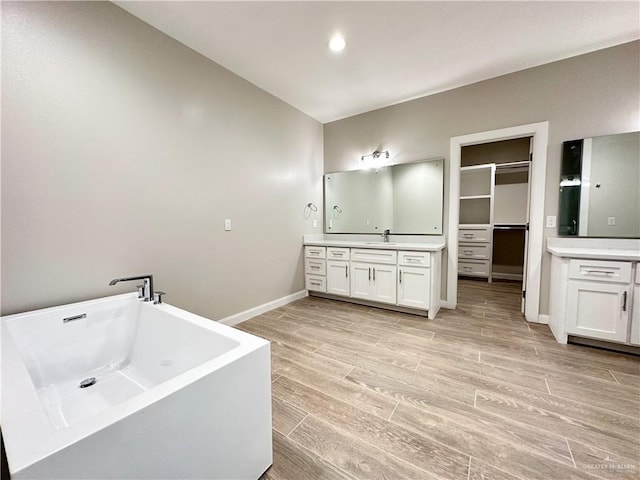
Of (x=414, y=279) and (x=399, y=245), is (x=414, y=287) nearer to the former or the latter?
(x=414, y=279)

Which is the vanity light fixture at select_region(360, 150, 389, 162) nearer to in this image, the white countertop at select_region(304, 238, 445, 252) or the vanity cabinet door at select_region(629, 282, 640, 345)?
the white countertop at select_region(304, 238, 445, 252)

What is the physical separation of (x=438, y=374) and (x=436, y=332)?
2.50ft

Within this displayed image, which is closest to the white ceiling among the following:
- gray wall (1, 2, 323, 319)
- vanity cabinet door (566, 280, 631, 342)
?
gray wall (1, 2, 323, 319)

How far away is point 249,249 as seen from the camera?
9.64ft

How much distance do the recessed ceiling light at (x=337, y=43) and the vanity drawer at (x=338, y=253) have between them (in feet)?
7.09

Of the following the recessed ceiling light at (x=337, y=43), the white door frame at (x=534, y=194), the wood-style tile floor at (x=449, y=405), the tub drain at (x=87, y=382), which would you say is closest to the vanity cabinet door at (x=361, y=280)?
the wood-style tile floor at (x=449, y=405)

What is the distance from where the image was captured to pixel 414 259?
289 centimetres

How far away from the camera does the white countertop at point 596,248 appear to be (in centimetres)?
205

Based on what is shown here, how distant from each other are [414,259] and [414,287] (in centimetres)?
32

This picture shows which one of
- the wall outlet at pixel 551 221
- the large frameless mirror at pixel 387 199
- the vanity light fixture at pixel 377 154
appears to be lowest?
the wall outlet at pixel 551 221

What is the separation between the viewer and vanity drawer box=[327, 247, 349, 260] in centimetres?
339

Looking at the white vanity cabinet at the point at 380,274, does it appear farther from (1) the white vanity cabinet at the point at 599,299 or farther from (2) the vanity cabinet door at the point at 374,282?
(1) the white vanity cabinet at the point at 599,299

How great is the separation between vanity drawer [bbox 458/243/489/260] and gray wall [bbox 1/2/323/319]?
146 inches

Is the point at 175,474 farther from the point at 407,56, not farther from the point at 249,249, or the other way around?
the point at 407,56
